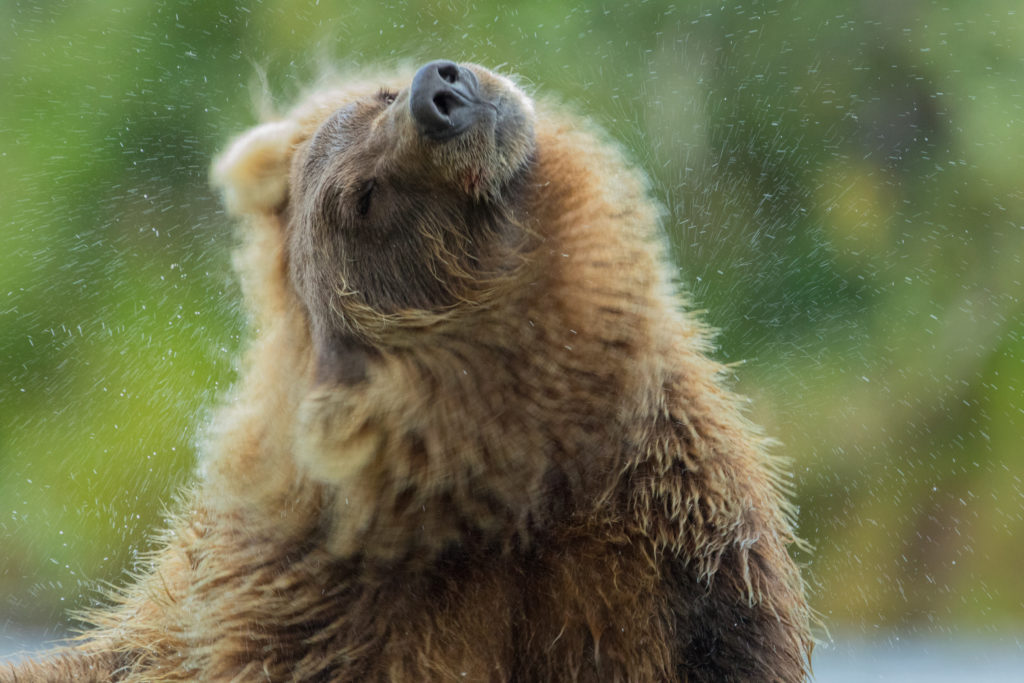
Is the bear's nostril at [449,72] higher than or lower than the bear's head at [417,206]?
higher

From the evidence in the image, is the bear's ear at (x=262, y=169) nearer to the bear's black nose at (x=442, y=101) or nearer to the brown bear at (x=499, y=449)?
the brown bear at (x=499, y=449)

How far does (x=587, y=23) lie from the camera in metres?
3.88

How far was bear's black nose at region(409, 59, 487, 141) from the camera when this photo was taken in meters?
1.72

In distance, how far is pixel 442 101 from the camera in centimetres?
176

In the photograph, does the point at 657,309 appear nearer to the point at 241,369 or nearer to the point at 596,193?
the point at 596,193

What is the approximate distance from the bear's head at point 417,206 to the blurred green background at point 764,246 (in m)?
1.85

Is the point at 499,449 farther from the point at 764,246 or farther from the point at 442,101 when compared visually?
the point at 764,246

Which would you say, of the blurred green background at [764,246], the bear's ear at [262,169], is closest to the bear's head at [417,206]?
the bear's ear at [262,169]

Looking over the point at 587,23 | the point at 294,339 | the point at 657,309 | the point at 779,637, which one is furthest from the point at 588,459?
the point at 587,23

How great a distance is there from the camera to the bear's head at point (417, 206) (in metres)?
1.77

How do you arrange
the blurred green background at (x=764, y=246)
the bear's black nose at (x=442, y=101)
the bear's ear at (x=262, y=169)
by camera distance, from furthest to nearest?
the blurred green background at (x=764, y=246)
the bear's ear at (x=262, y=169)
the bear's black nose at (x=442, y=101)

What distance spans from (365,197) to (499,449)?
471 millimetres

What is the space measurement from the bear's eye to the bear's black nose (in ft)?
0.50

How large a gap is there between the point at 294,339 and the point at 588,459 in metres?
0.65
